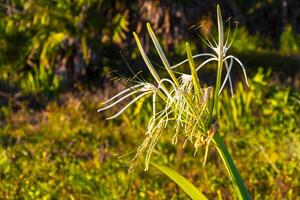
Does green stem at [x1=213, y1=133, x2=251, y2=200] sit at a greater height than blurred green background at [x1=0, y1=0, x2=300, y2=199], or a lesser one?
greater

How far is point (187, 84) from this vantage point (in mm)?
2828

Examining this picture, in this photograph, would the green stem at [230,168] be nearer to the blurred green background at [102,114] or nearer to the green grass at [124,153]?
the green grass at [124,153]

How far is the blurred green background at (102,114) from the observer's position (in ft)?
19.5

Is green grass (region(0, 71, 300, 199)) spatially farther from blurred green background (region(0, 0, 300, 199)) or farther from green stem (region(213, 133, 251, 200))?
green stem (region(213, 133, 251, 200))

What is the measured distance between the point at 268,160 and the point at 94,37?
13.2 ft

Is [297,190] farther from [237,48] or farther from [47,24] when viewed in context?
[237,48]

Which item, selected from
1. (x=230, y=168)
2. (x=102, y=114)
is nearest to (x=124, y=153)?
(x=102, y=114)

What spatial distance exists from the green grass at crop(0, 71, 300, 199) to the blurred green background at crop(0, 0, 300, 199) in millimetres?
12

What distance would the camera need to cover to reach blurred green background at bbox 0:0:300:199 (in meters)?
5.95

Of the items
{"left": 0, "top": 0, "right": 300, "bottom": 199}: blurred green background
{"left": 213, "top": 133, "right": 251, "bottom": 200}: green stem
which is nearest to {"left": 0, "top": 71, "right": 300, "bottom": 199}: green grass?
{"left": 0, "top": 0, "right": 300, "bottom": 199}: blurred green background

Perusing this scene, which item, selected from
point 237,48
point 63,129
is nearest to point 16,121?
point 63,129

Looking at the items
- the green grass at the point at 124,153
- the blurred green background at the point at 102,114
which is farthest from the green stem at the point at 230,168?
the blurred green background at the point at 102,114

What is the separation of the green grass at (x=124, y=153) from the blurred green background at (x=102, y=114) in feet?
0.04

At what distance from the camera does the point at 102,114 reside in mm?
8688
